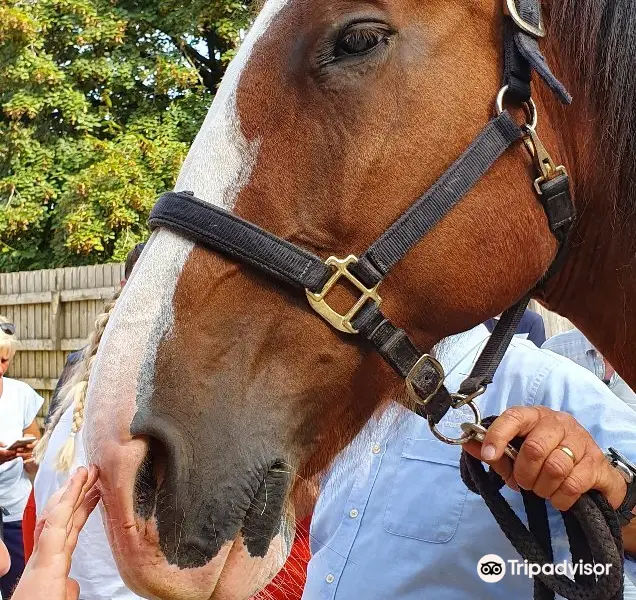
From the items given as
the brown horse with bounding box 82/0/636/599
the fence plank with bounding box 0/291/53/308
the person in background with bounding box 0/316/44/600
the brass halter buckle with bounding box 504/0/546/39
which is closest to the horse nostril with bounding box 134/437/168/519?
the brown horse with bounding box 82/0/636/599

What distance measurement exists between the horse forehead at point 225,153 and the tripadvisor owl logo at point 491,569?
3.07 feet

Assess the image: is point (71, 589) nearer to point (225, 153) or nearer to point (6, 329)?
point (225, 153)

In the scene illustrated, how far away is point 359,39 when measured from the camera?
1438 mm

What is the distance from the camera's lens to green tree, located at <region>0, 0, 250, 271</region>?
11.4 metres

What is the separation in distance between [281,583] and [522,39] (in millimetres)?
1456

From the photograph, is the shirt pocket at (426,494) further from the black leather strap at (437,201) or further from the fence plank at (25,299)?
the fence plank at (25,299)

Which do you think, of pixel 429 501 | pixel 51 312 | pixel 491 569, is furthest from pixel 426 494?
pixel 51 312

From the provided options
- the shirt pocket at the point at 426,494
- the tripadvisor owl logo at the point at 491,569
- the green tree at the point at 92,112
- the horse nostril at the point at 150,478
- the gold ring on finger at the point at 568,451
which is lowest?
the green tree at the point at 92,112

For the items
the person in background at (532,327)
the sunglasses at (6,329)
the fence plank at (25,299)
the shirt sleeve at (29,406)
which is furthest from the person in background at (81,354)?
the fence plank at (25,299)

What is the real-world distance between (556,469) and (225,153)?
2.76 feet

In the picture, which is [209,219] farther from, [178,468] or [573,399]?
[573,399]

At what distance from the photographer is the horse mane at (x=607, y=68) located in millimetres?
1555

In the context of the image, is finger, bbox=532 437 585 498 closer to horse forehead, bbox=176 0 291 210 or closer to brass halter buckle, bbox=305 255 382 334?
brass halter buckle, bbox=305 255 382 334

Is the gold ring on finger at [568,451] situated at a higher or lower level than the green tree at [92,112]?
higher
